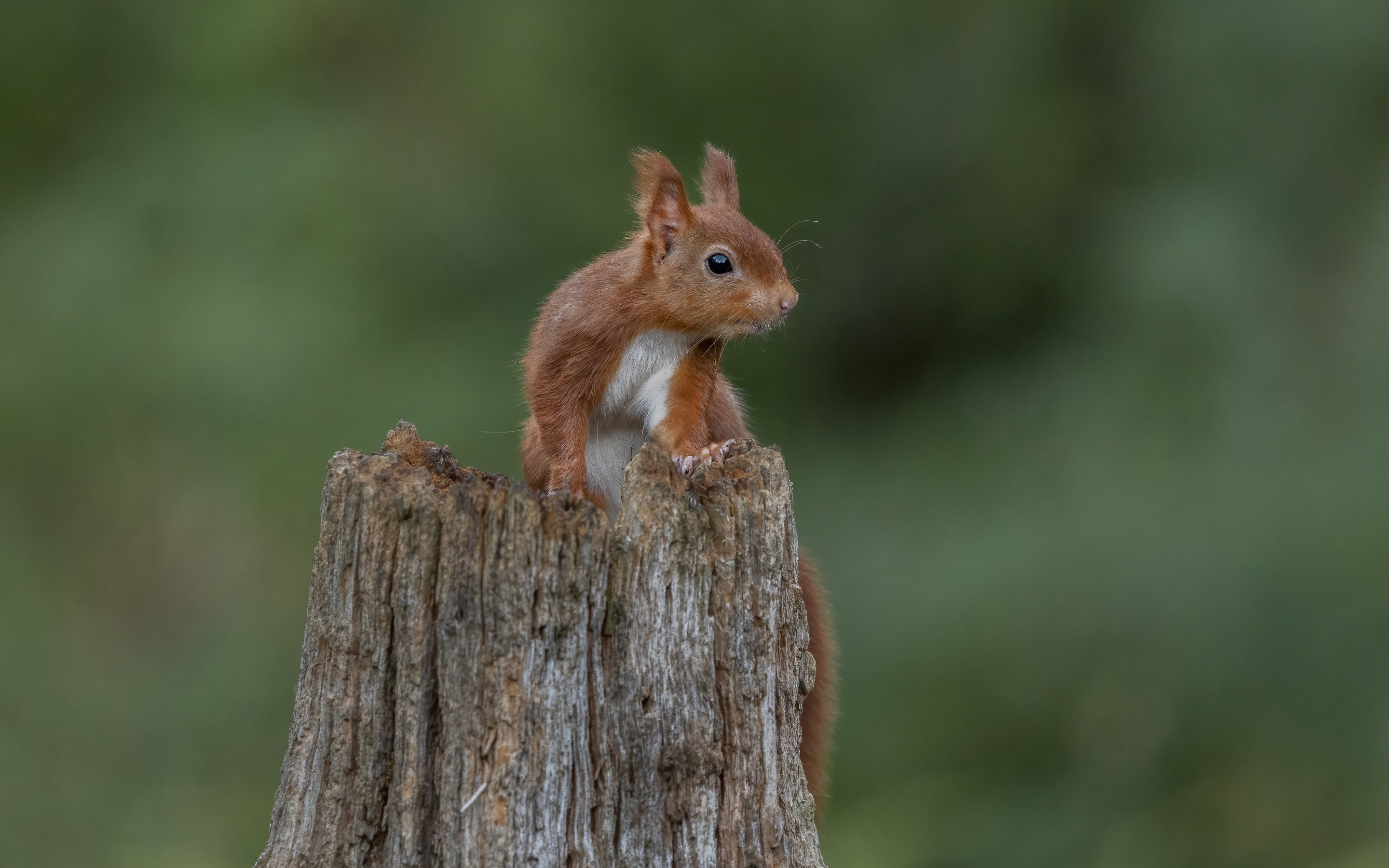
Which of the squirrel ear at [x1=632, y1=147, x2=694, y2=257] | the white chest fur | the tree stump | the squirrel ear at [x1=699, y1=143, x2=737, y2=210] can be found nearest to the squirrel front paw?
the white chest fur

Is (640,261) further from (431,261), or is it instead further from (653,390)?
(431,261)

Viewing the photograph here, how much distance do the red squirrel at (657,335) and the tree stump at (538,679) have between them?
68 centimetres

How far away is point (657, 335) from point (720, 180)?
1.48ft

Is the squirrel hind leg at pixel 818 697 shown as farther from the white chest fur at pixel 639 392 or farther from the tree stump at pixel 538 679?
the tree stump at pixel 538 679

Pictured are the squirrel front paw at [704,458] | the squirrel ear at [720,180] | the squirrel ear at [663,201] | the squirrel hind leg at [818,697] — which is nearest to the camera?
the squirrel front paw at [704,458]

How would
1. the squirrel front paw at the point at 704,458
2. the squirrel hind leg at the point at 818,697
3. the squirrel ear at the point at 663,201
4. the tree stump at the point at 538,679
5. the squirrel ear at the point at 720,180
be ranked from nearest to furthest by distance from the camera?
the tree stump at the point at 538,679, the squirrel front paw at the point at 704,458, the squirrel ear at the point at 663,201, the squirrel hind leg at the point at 818,697, the squirrel ear at the point at 720,180

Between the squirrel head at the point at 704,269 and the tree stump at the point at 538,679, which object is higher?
the squirrel head at the point at 704,269

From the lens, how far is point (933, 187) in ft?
18.7

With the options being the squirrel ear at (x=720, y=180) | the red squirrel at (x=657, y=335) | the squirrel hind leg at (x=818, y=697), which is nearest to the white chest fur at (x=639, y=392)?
the red squirrel at (x=657, y=335)

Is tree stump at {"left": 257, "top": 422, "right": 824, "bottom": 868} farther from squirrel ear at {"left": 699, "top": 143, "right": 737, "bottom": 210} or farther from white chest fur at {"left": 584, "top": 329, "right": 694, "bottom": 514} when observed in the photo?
squirrel ear at {"left": 699, "top": 143, "right": 737, "bottom": 210}

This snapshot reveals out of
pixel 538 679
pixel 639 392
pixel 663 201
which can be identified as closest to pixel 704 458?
pixel 639 392

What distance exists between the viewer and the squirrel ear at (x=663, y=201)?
2.73m

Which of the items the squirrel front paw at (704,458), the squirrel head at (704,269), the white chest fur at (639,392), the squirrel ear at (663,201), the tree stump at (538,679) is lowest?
the tree stump at (538,679)

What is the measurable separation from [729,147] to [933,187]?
0.95 m
